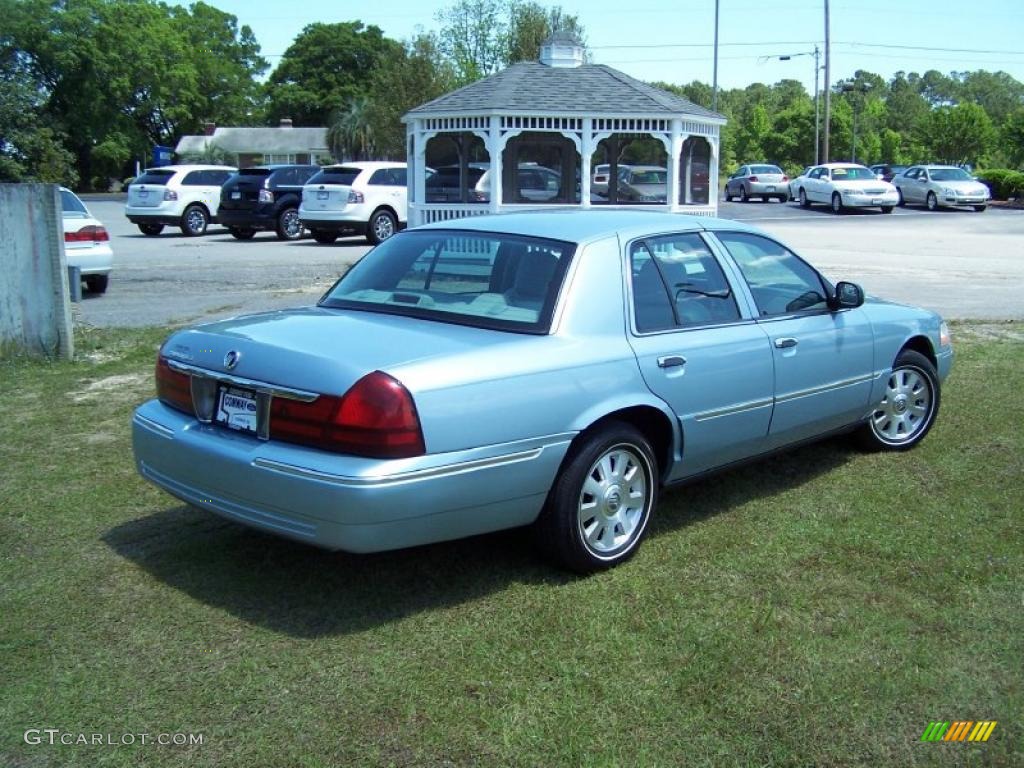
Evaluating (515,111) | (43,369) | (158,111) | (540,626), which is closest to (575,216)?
(540,626)

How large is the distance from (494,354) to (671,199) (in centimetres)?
1726

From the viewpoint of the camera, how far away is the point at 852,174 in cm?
3934

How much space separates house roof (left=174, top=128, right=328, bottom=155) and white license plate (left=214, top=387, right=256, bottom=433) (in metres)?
78.7

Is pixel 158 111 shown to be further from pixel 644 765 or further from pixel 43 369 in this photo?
pixel 644 765

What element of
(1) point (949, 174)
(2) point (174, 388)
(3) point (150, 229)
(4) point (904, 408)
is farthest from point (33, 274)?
(1) point (949, 174)

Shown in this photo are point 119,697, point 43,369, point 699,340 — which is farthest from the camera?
point 43,369

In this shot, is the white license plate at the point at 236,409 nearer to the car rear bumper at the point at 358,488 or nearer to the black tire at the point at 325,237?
the car rear bumper at the point at 358,488

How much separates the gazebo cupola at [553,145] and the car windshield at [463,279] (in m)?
14.6

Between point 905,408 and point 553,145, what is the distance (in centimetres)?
1486

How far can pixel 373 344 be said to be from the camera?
4.38 metres

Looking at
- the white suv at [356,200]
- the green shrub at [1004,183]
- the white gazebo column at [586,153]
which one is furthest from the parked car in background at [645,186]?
the green shrub at [1004,183]

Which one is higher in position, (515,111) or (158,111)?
(158,111)

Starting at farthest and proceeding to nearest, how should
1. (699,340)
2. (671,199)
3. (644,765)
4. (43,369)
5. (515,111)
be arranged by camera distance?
(671,199) < (515,111) < (43,369) < (699,340) < (644,765)

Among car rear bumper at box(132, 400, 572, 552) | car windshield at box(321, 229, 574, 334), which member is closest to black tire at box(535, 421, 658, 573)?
car rear bumper at box(132, 400, 572, 552)
